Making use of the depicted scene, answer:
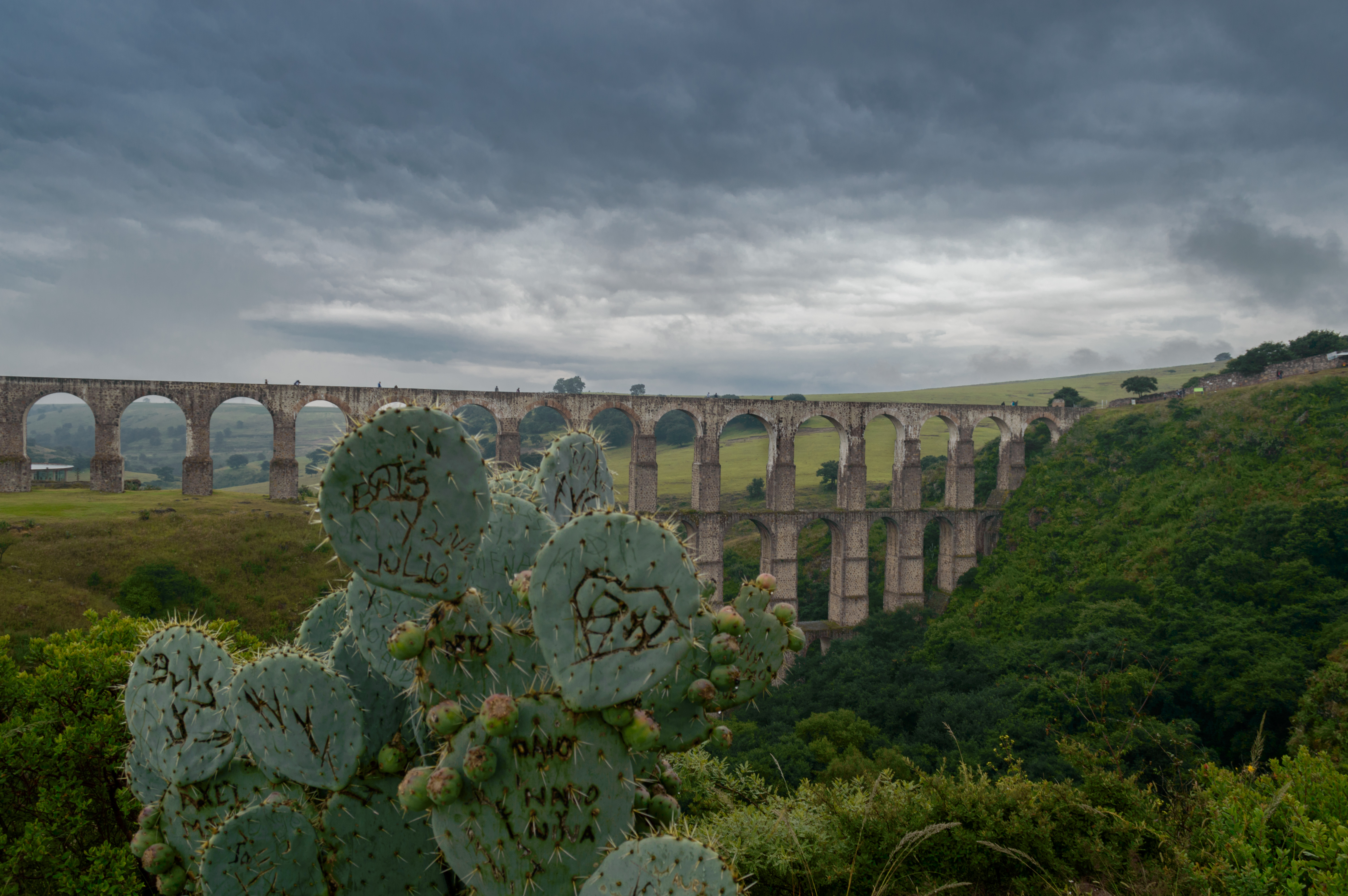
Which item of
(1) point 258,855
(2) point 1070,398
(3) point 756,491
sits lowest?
(3) point 756,491

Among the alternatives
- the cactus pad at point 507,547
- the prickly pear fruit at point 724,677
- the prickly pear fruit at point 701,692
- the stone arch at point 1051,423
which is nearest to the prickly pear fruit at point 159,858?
the cactus pad at point 507,547

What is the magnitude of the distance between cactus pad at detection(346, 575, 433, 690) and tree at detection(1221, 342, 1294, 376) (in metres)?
50.9

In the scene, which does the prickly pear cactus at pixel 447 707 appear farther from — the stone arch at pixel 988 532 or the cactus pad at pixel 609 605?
the stone arch at pixel 988 532

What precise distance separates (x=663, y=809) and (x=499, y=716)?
203 centimetres

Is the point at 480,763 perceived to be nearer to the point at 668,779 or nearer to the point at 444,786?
the point at 444,786

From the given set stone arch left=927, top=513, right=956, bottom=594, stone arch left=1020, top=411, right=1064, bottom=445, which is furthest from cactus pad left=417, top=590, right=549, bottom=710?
stone arch left=1020, top=411, right=1064, bottom=445

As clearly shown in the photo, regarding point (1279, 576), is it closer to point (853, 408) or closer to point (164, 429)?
point (853, 408)

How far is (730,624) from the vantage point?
14.1 feet

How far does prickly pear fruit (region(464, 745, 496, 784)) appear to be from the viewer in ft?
10.2

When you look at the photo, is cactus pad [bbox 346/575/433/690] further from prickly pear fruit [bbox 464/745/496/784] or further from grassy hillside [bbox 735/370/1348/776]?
grassy hillside [bbox 735/370/1348/776]

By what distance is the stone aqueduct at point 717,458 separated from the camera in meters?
29.0

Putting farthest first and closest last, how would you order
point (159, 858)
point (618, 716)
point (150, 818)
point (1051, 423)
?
point (1051, 423) → point (150, 818) → point (159, 858) → point (618, 716)

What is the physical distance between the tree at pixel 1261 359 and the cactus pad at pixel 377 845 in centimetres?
5118

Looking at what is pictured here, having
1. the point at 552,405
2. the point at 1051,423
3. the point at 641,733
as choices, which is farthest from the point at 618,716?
the point at 1051,423
